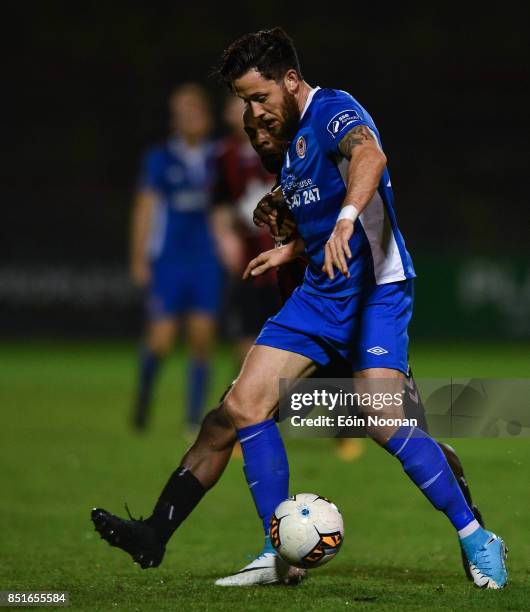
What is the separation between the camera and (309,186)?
436 centimetres

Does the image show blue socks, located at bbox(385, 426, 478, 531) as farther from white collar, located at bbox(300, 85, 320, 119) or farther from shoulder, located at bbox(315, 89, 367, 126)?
white collar, located at bbox(300, 85, 320, 119)

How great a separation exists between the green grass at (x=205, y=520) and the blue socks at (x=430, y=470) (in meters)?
0.28

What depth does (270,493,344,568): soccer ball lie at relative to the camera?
4.10 meters

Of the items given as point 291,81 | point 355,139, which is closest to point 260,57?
point 291,81

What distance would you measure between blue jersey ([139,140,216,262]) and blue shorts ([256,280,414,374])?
5.49m

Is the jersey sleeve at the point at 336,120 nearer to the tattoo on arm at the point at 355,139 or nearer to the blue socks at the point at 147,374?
the tattoo on arm at the point at 355,139

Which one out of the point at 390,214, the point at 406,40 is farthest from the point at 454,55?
the point at 390,214

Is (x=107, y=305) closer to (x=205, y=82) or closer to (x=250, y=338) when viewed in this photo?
(x=205, y=82)

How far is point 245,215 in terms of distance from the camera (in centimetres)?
825

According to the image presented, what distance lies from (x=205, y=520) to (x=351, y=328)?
6.89ft

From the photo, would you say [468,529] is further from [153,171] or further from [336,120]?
[153,171]

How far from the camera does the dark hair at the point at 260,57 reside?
4293 millimetres

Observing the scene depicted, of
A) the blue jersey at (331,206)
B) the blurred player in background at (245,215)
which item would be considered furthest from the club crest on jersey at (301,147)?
the blurred player in background at (245,215)

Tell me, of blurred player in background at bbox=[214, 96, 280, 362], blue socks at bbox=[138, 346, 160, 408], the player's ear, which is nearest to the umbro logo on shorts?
the player's ear
